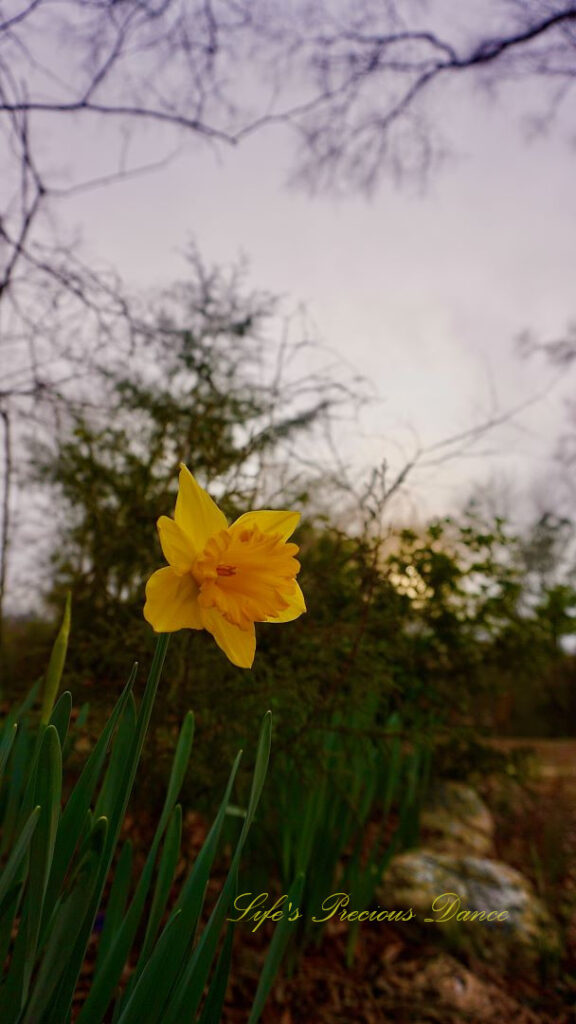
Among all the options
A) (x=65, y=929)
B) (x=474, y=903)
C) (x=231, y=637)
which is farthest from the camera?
(x=474, y=903)

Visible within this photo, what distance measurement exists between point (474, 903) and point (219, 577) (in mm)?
2299

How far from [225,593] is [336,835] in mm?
1645

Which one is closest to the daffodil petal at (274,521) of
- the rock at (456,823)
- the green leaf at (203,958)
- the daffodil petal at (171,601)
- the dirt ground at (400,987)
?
the daffodil petal at (171,601)

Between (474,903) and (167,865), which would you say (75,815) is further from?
(474,903)

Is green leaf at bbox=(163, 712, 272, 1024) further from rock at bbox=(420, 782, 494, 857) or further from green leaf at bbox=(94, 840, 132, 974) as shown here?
rock at bbox=(420, 782, 494, 857)

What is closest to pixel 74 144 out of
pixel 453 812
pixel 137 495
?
pixel 137 495

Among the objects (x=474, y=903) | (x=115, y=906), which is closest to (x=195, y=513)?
(x=115, y=906)

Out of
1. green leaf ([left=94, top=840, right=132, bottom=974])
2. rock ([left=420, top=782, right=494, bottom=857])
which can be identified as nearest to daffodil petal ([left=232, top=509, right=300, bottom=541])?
green leaf ([left=94, top=840, right=132, bottom=974])

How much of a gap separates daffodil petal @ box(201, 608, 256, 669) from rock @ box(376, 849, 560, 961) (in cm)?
183

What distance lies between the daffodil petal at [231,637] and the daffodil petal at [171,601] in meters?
0.01

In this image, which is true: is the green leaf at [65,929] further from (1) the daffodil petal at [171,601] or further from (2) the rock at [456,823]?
(2) the rock at [456,823]

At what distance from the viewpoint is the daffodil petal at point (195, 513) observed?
2.66 feet

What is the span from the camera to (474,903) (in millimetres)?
2436

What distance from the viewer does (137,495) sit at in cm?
226
